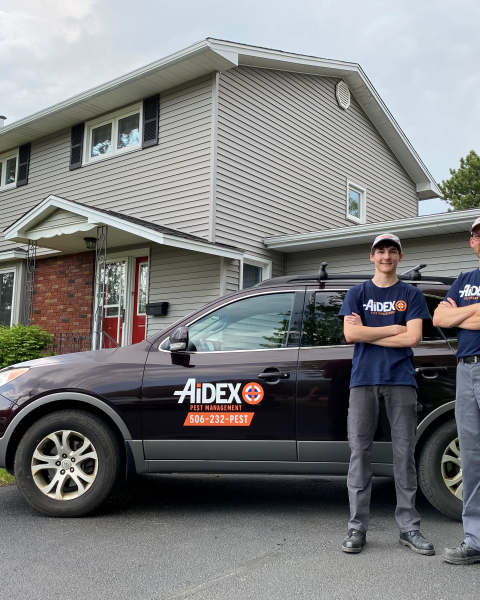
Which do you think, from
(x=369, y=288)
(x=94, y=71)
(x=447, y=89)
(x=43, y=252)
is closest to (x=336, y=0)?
(x=43, y=252)

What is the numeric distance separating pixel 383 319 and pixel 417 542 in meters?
1.39

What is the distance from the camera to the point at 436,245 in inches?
409

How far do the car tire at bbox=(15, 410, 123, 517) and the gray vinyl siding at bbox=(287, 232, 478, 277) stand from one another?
24.4 ft

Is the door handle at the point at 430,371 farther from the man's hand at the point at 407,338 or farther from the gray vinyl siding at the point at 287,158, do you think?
the gray vinyl siding at the point at 287,158

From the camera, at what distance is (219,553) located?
369 cm

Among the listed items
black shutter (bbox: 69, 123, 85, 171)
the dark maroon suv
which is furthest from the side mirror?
black shutter (bbox: 69, 123, 85, 171)

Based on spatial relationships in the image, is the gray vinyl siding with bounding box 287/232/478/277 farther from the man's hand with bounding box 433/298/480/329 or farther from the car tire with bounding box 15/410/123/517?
the car tire with bounding box 15/410/123/517

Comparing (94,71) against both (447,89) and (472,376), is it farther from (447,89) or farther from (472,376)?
(472,376)

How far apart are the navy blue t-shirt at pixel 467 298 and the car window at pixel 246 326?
1297 millimetres

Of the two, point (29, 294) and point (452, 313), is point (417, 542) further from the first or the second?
point (29, 294)

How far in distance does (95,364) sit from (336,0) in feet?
48.6

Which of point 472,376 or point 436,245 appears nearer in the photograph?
point 472,376

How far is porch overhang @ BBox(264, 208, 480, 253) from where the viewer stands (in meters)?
9.57

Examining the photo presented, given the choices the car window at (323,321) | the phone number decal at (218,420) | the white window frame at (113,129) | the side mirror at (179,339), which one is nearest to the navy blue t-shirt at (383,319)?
the car window at (323,321)
